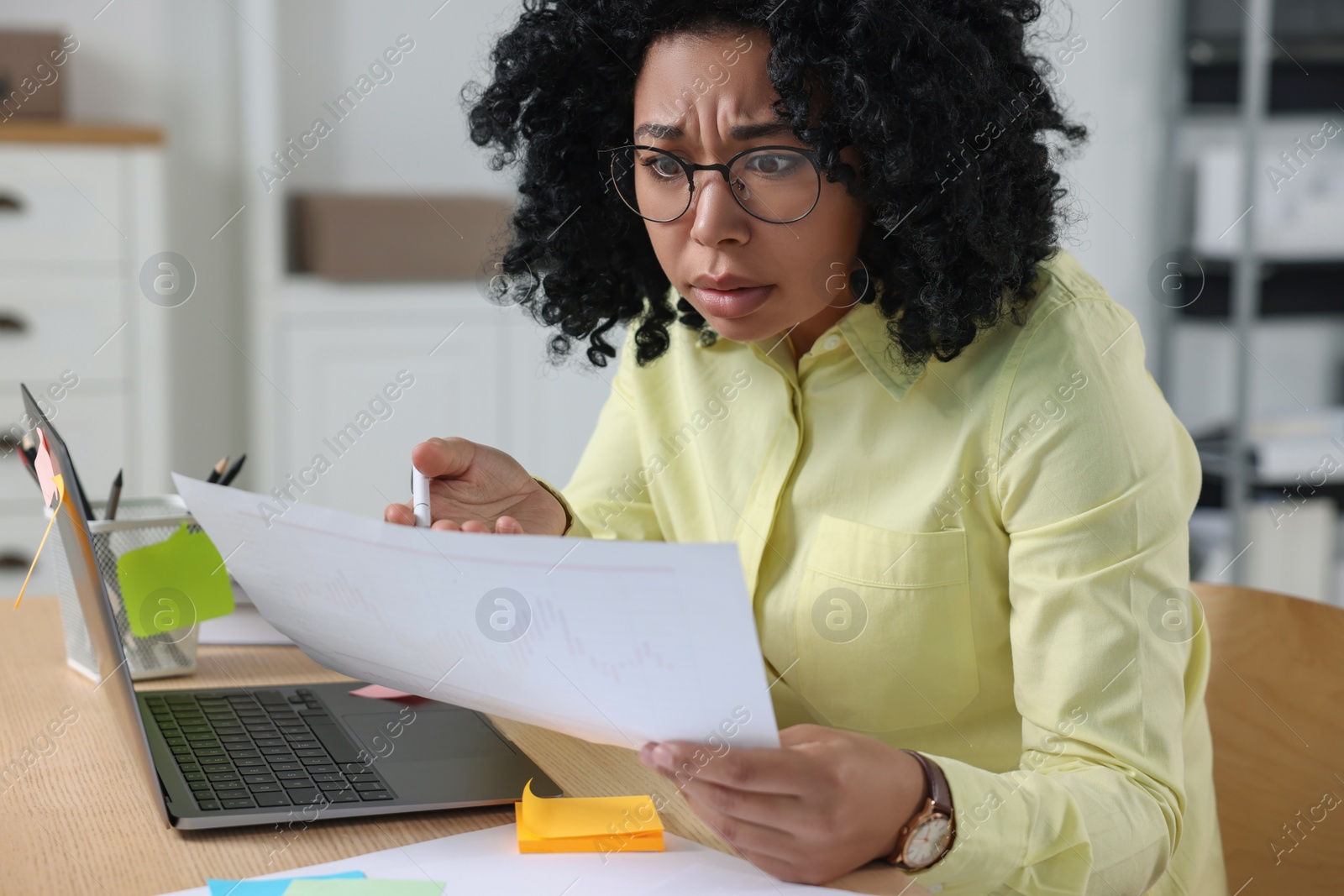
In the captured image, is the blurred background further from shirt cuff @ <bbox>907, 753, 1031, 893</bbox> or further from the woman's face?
shirt cuff @ <bbox>907, 753, 1031, 893</bbox>

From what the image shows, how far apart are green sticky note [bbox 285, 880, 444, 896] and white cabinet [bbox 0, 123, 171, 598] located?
2077mm

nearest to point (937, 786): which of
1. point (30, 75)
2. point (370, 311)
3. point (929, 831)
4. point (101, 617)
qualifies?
point (929, 831)

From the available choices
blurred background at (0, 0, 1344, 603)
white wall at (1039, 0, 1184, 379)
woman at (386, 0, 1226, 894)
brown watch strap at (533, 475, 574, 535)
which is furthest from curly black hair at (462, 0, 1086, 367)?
white wall at (1039, 0, 1184, 379)

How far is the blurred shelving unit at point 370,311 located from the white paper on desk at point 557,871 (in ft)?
7.08

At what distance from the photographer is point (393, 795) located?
2.56 feet

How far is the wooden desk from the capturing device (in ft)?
2.28

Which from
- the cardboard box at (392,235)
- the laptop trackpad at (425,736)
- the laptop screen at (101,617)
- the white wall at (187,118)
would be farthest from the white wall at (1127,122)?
the laptop screen at (101,617)

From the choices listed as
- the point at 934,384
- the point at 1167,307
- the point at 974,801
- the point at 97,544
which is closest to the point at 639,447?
the point at 934,384

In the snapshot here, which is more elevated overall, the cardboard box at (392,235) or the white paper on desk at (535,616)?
the cardboard box at (392,235)

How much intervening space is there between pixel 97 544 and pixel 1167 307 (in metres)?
2.82

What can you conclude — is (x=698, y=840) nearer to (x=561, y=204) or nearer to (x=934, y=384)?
(x=934, y=384)

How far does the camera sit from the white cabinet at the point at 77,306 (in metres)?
2.47

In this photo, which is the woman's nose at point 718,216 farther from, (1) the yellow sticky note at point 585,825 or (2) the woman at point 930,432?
(1) the yellow sticky note at point 585,825

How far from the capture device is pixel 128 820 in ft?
A: 2.49
